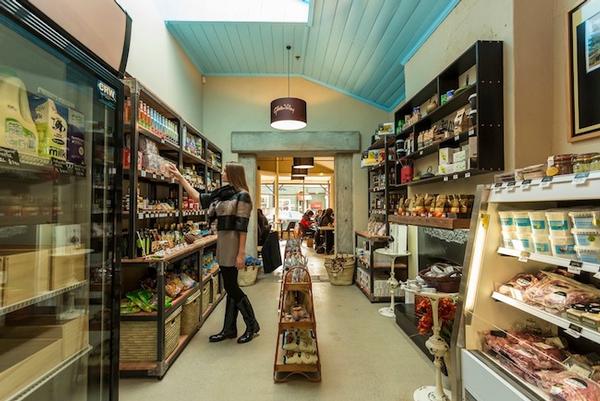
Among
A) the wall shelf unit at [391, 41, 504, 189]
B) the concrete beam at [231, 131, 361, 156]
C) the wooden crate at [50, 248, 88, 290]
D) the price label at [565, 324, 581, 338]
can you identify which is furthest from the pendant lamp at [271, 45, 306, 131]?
the price label at [565, 324, 581, 338]

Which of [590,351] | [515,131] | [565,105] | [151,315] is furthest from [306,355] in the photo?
[565,105]

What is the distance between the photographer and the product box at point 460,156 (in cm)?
272

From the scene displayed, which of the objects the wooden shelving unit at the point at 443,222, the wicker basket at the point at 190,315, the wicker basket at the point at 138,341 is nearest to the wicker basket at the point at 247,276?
the wicker basket at the point at 190,315

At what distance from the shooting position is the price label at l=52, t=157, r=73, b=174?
4.86ft

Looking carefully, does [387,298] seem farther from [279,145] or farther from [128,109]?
[128,109]

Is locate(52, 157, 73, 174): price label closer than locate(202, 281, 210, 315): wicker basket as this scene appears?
Yes

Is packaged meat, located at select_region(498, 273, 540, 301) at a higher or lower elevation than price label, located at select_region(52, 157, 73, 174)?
lower

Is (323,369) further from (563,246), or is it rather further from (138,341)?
(563,246)

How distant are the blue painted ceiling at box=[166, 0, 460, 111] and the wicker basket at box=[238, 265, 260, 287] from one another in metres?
3.60

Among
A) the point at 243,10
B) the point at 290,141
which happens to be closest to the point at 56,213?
the point at 243,10

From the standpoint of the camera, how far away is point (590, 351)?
5.90 ft

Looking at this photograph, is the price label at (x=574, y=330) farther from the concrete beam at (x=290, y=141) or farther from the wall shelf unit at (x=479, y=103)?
the concrete beam at (x=290, y=141)

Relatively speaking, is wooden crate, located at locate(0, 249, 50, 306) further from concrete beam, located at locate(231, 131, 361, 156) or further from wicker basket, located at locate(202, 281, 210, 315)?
concrete beam, located at locate(231, 131, 361, 156)

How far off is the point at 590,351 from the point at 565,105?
1539mm
